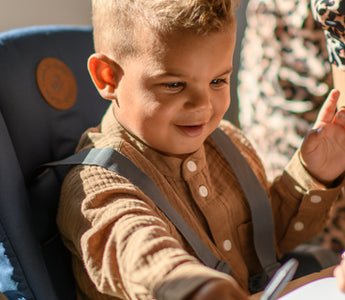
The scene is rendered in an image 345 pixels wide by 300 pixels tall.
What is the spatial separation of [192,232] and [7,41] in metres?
0.43

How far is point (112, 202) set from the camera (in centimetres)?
56

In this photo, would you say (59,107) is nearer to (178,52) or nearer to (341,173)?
(178,52)

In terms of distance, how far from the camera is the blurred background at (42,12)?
998 millimetres

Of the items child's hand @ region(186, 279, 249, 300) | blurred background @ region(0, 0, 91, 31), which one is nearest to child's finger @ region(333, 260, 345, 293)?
child's hand @ region(186, 279, 249, 300)

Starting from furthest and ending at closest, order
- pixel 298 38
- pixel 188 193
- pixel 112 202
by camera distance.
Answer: pixel 298 38 < pixel 188 193 < pixel 112 202

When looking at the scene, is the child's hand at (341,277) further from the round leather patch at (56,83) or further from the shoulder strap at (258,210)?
the round leather patch at (56,83)

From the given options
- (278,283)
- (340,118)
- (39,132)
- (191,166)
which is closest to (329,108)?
(340,118)

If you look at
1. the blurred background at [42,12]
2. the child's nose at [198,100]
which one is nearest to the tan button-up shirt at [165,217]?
the child's nose at [198,100]

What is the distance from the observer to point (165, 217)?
617 mm

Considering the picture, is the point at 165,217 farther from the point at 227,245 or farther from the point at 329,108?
the point at 329,108

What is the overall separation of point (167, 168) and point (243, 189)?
14cm

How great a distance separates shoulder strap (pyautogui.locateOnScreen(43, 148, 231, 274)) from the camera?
0.61 metres

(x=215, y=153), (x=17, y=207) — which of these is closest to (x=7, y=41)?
(x=17, y=207)

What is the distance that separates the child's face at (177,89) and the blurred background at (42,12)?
50cm
